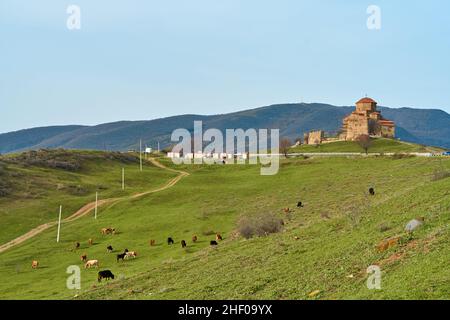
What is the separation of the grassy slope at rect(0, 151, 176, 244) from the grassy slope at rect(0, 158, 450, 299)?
662 centimetres

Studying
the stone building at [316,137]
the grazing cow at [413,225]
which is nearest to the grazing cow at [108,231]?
the grazing cow at [413,225]

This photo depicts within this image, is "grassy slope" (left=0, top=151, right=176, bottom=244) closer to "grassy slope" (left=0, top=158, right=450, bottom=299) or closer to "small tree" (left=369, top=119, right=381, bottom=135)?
"grassy slope" (left=0, top=158, right=450, bottom=299)

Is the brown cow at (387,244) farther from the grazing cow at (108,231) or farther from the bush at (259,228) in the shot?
the grazing cow at (108,231)

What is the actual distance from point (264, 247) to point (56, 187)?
65.5 metres

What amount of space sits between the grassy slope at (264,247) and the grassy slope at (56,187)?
6.62 m

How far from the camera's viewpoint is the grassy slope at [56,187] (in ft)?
237

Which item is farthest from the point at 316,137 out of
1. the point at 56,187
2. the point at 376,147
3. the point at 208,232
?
the point at 208,232

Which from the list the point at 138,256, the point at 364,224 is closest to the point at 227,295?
the point at 364,224

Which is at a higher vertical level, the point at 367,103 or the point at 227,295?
the point at 367,103

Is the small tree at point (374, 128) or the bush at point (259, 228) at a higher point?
the small tree at point (374, 128)
